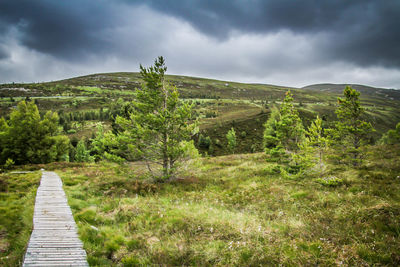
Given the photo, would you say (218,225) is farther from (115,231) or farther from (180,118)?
(180,118)

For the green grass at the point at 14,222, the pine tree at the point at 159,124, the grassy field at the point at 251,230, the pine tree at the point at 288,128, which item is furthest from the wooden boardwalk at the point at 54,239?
the pine tree at the point at 288,128

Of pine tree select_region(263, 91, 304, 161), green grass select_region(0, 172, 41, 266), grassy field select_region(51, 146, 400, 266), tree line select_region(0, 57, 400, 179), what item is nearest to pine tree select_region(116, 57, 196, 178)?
tree line select_region(0, 57, 400, 179)

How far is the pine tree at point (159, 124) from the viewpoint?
1321 centimetres

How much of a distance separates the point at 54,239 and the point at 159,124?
8.50 m

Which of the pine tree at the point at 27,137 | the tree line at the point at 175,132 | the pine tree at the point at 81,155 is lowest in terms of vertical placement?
the pine tree at the point at 81,155

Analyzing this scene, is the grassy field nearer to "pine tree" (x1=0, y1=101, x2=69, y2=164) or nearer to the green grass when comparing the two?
the green grass

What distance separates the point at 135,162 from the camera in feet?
45.1

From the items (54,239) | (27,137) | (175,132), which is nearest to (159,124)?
(175,132)

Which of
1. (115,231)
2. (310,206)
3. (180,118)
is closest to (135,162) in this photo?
(180,118)

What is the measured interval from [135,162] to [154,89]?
5.69 meters

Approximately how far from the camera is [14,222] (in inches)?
294

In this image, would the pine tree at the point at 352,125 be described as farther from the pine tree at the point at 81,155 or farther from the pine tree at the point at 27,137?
the pine tree at the point at 81,155

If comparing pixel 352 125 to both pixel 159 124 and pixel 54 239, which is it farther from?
pixel 54 239

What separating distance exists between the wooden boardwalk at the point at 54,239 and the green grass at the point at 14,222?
0.22 meters
